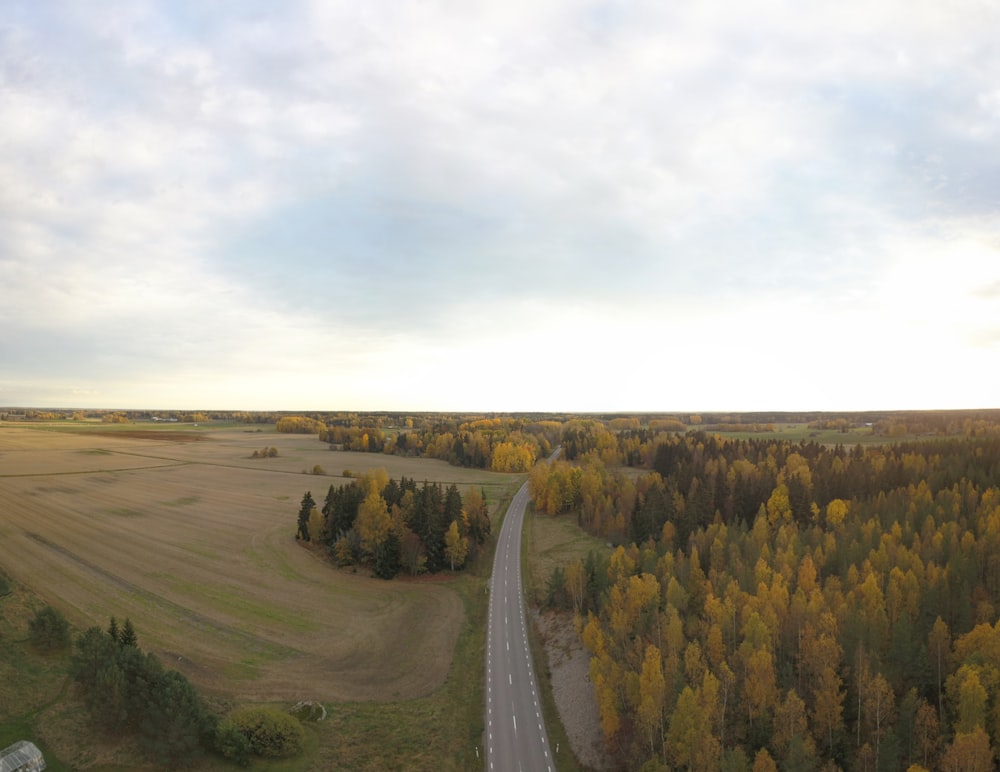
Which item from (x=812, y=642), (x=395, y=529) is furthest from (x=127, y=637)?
(x=812, y=642)

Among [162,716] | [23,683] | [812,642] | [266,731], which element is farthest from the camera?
[812,642]

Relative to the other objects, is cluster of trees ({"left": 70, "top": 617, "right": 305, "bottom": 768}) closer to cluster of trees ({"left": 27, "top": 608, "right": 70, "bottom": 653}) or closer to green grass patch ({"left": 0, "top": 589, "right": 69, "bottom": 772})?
green grass patch ({"left": 0, "top": 589, "right": 69, "bottom": 772})

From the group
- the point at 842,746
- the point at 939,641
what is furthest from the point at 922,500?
the point at 842,746

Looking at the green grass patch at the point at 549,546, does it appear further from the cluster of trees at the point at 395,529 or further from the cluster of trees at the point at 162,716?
the cluster of trees at the point at 162,716

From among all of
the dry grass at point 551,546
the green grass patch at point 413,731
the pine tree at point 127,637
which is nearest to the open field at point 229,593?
the green grass patch at point 413,731

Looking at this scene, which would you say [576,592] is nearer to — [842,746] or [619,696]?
[619,696]

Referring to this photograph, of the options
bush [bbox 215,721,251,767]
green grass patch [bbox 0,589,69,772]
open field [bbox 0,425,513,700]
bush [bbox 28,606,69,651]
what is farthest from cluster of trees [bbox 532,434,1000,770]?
bush [bbox 28,606,69,651]

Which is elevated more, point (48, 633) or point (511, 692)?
point (48, 633)

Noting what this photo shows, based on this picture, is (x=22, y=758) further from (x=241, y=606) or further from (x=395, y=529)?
(x=395, y=529)
